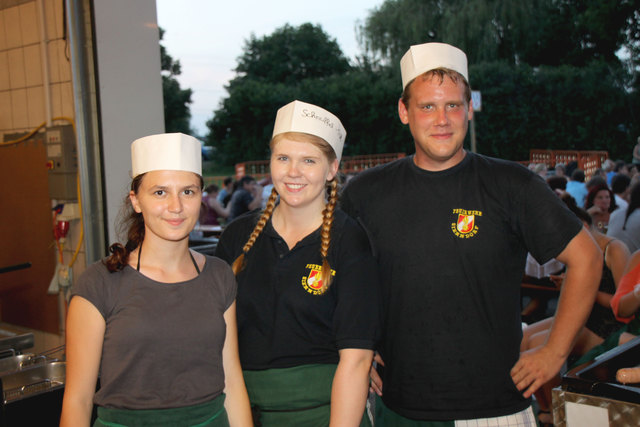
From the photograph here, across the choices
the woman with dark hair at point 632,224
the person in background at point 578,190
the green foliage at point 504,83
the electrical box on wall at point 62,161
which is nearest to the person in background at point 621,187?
the person in background at point 578,190

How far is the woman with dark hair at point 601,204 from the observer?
6.09 meters

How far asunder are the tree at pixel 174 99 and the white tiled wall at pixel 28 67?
31068mm

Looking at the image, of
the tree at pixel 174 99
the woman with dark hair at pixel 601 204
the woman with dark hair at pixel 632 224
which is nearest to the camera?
the woman with dark hair at pixel 632 224

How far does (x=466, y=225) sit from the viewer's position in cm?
182

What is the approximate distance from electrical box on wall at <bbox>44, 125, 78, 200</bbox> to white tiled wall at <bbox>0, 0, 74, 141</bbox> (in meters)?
0.14

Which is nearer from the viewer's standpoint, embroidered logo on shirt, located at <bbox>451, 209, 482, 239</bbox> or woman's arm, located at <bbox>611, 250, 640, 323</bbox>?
embroidered logo on shirt, located at <bbox>451, 209, 482, 239</bbox>

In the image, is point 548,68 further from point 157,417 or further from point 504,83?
point 157,417

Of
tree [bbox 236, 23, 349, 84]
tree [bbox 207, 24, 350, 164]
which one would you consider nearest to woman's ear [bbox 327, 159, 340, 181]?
tree [bbox 207, 24, 350, 164]

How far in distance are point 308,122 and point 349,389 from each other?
2.62 feet

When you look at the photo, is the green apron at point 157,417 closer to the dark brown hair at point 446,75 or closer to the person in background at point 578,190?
the dark brown hair at point 446,75

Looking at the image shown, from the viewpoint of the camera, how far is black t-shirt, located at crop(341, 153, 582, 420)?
5.90ft

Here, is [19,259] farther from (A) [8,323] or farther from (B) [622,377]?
(B) [622,377]

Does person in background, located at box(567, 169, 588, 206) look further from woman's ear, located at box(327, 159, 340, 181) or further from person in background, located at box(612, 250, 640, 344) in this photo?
woman's ear, located at box(327, 159, 340, 181)

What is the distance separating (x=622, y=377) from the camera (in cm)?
157
